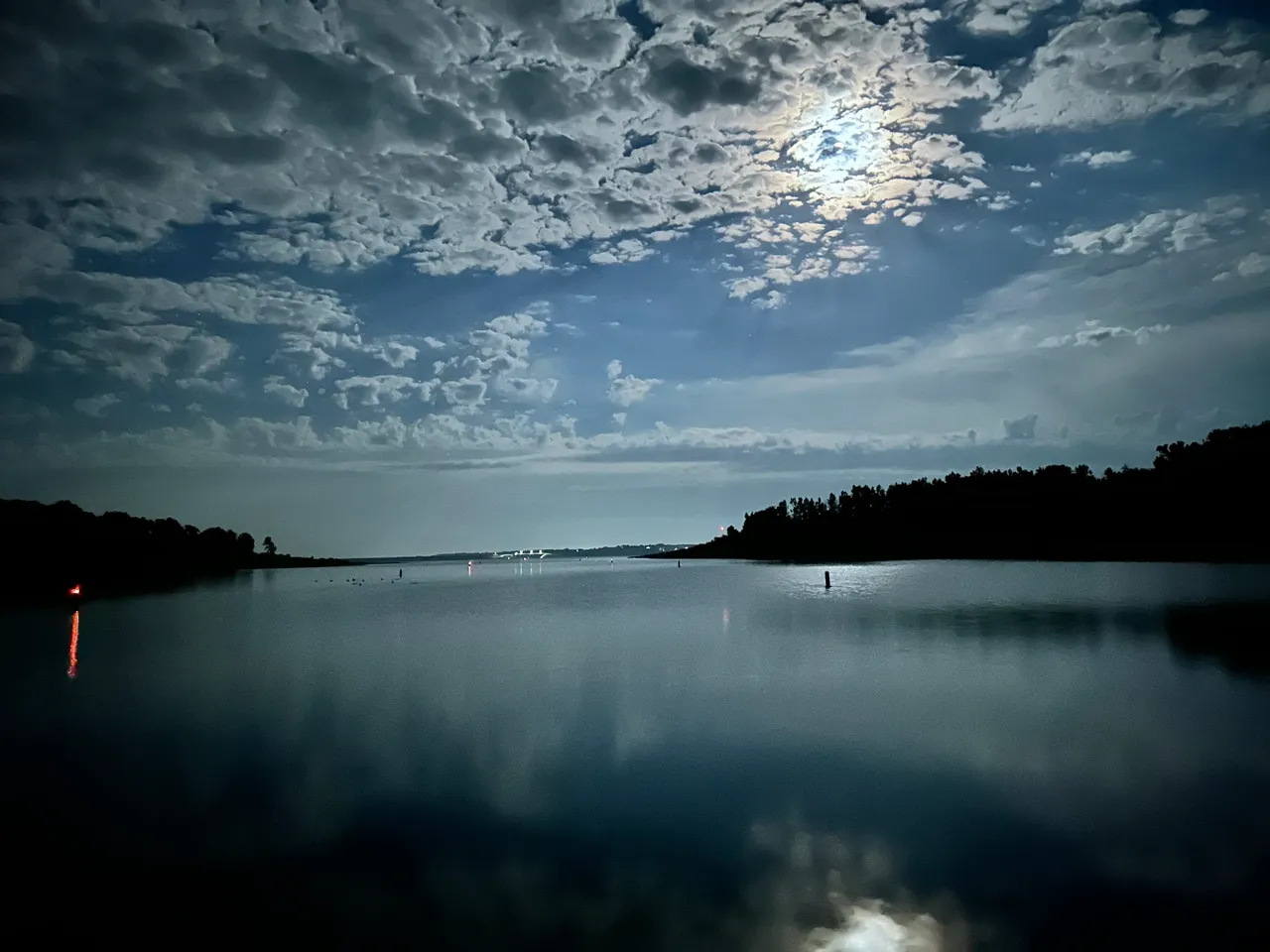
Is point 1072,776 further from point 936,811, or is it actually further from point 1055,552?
point 1055,552

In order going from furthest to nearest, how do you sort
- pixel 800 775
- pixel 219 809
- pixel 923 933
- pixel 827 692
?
pixel 827 692, pixel 800 775, pixel 219 809, pixel 923 933

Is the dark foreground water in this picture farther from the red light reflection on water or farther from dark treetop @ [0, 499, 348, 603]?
dark treetop @ [0, 499, 348, 603]

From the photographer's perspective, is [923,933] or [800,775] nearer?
[923,933]

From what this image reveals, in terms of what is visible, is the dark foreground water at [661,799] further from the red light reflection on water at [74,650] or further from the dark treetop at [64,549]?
the dark treetop at [64,549]

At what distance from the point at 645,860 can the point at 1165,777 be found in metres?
13.0

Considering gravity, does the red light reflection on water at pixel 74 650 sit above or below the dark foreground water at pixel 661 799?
above

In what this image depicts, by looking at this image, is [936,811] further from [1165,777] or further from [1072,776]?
[1165,777]

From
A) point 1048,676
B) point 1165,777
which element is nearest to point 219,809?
point 1165,777

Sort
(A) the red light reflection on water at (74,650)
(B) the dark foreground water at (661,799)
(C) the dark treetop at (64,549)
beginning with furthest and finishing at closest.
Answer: (C) the dark treetop at (64,549), (A) the red light reflection on water at (74,650), (B) the dark foreground water at (661,799)

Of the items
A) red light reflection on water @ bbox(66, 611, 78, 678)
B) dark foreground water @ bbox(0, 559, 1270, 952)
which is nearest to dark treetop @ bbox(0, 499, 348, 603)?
red light reflection on water @ bbox(66, 611, 78, 678)

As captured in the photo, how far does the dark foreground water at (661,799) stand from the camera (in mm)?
10680

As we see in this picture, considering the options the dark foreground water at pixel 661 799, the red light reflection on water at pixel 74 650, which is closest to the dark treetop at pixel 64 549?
the red light reflection on water at pixel 74 650

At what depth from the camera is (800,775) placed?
17.5m

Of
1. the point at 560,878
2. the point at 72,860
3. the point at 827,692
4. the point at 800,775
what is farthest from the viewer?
the point at 827,692
